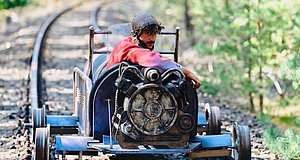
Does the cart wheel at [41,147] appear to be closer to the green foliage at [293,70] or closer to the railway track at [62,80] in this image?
the railway track at [62,80]

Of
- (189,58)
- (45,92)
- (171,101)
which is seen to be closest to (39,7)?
(189,58)

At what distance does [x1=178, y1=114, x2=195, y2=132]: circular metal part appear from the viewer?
21.5 ft

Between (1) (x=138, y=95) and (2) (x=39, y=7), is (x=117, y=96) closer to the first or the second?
(1) (x=138, y=95)

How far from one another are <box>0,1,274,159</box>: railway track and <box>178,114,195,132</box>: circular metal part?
172 centimetres

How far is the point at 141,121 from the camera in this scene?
6445 mm

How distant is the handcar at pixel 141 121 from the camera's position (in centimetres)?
639

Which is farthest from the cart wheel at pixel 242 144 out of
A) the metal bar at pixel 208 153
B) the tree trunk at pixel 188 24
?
the tree trunk at pixel 188 24

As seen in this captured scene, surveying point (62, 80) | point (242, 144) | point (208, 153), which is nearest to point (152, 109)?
point (208, 153)

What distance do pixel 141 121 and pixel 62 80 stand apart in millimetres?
7807

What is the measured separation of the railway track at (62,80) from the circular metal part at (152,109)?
1.85 metres

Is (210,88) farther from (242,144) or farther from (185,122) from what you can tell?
(185,122)

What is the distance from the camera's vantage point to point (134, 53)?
21.5ft

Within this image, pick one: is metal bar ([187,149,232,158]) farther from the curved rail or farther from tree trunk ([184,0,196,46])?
tree trunk ([184,0,196,46])

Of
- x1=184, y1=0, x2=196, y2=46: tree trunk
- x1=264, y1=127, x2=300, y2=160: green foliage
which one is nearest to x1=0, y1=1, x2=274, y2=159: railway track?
x1=264, y1=127, x2=300, y2=160: green foliage
